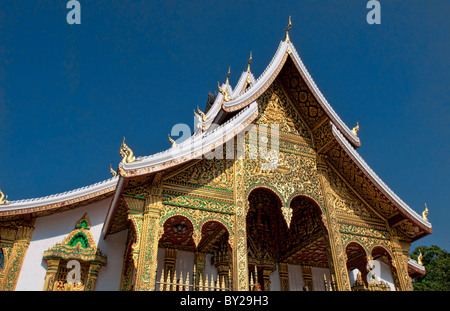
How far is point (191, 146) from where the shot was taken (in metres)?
7.44

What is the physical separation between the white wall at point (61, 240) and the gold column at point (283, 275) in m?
4.65

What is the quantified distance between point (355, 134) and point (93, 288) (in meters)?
7.80

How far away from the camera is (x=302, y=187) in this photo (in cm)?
899

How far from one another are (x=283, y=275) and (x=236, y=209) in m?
4.09

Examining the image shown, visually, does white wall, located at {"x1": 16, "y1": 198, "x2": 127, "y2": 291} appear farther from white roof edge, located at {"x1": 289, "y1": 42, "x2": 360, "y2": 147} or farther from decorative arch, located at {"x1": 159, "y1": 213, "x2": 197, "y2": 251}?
white roof edge, located at {"x1": 289, "y1": 42, "x2": 360, "y2": 147}

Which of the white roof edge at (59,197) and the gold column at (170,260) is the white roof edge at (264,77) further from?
the gold column at (170,260)

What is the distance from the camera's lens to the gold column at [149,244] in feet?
20.9

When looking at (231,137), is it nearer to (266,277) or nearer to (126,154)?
(126,154)

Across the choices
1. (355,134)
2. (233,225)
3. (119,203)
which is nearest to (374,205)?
(355,134)

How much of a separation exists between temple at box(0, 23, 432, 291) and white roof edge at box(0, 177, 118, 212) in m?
0.02

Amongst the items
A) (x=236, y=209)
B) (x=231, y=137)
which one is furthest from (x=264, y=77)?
(x=236, y=209)

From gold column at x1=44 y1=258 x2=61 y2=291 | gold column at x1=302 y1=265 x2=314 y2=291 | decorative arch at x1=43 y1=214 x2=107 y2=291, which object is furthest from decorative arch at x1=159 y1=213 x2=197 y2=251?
gold column at x1=302 y1=265 x2=314 y2=291

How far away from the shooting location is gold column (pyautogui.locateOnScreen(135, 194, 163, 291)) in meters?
6.36
